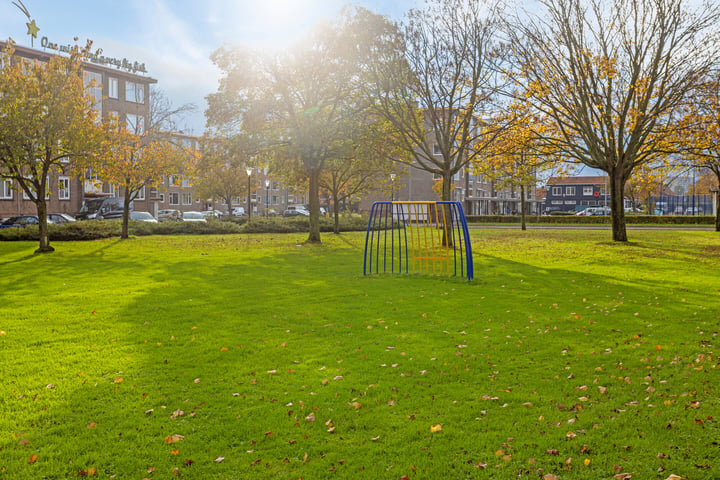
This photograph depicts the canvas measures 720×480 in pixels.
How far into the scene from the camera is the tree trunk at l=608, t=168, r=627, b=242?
25.6 meters

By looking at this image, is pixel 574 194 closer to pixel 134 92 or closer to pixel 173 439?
pixel 134 92

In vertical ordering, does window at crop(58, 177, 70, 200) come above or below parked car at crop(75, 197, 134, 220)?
above

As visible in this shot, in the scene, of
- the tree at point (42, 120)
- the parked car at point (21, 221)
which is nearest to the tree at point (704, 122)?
the tree at point (42, 120)

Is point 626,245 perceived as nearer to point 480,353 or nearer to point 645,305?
point 645,305

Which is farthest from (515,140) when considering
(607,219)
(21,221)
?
(607,219)

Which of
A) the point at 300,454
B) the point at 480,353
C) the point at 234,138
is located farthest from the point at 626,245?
the point at 300,454

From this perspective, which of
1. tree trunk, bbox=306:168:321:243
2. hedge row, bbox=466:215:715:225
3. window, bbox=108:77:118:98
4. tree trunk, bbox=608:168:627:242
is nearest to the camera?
tree trunk, bbox=608:168:627:242

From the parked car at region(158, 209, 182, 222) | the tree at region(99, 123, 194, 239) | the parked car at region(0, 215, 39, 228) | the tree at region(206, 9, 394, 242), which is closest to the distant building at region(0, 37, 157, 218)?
the parked car at region(158, 209, 182, 222)

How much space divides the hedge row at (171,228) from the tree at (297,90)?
33.9 feet

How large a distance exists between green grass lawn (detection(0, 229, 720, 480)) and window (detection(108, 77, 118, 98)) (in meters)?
45.9

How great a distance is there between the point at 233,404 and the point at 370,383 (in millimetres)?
1503

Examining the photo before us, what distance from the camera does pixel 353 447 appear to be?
15.0ft

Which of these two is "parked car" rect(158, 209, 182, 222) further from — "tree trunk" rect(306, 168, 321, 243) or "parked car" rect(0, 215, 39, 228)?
"tree trunk" rect(306, 168, 321, 243)

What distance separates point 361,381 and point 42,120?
1900 centimetres
